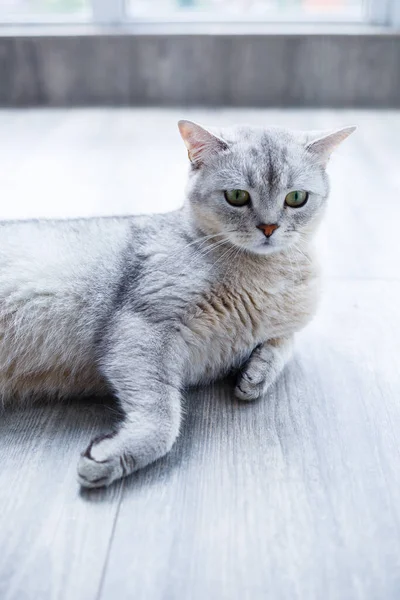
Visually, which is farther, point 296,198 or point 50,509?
point 296,198

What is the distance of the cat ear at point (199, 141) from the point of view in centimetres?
129

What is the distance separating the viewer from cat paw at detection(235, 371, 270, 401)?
4.16 ft

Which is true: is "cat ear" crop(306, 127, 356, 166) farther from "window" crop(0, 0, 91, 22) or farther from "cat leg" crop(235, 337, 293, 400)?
"window" crop(0, 0, 91, 22)

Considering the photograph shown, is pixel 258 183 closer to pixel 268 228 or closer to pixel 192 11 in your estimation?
pixel 268 228

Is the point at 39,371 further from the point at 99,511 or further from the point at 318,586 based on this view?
the point at 318,586

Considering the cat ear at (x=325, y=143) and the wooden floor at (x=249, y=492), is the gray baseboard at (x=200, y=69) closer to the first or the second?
the wooden floor at (x=249, y=492)

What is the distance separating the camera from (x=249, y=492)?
3.44ft

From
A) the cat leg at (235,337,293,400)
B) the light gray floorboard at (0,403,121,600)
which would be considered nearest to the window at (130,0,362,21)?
the cat leg at (235,337,293,400)

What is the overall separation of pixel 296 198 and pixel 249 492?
0.60 metres

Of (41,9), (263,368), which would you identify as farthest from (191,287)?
(41,9)

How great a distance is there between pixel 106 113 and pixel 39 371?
2109 millimetres

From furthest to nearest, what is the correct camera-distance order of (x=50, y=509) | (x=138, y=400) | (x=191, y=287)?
(x=191, y=287) → (x=138, y=400) → (x=50, y=509)

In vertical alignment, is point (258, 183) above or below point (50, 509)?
above

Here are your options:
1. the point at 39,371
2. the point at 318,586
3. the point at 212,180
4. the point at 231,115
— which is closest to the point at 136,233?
the point at 212,180
